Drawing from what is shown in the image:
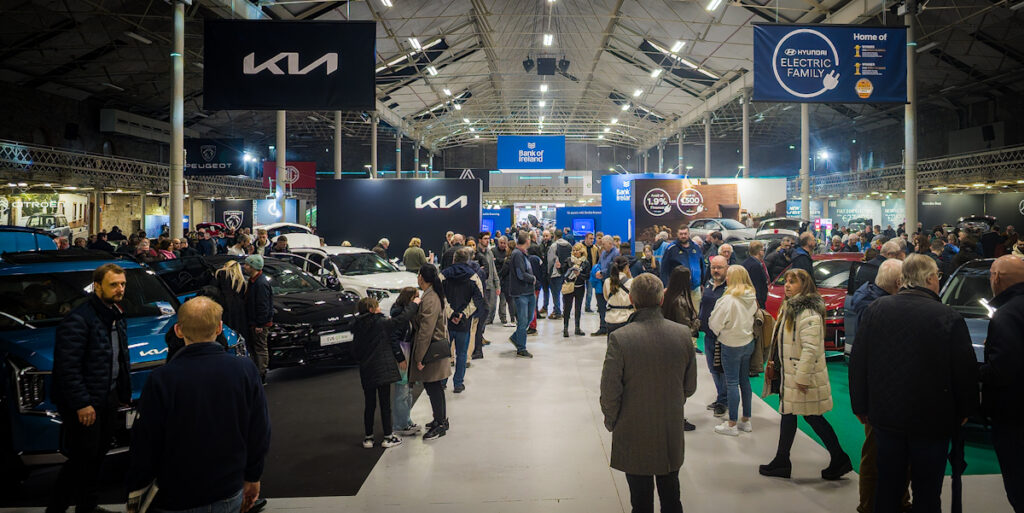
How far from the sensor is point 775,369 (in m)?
4.30

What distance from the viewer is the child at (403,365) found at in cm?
499

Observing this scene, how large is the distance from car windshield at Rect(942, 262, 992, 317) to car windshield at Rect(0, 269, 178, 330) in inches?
287

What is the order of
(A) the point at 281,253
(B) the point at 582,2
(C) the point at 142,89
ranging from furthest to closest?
(C) the point at 142,89, (B) the point at 582,2, (A) the point at 281,253

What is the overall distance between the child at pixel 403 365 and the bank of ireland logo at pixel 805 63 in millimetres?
7426

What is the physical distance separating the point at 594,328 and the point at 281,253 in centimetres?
544

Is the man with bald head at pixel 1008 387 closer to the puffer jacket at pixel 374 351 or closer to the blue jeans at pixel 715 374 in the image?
the blue jeans at pixel 715 374

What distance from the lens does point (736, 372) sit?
5.10 m

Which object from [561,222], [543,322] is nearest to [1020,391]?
[543,322]

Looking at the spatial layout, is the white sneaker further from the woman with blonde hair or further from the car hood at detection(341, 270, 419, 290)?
the car hood at detection(341, 270, 419, 290)

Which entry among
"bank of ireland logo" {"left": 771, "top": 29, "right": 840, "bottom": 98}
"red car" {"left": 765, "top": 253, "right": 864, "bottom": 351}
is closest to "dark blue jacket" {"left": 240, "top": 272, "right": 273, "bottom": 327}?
"red car" {"left": 765, "top": 253, "right": 864, "bottom": 351}

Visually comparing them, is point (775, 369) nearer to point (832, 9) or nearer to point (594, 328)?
point (594, 328)

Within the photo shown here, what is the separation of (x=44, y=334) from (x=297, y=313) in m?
2.97

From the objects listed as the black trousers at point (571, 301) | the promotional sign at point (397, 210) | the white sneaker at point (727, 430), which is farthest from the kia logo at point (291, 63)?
the promotional sign at point (397, 210)

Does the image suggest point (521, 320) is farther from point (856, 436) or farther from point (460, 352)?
point (856, 436)
